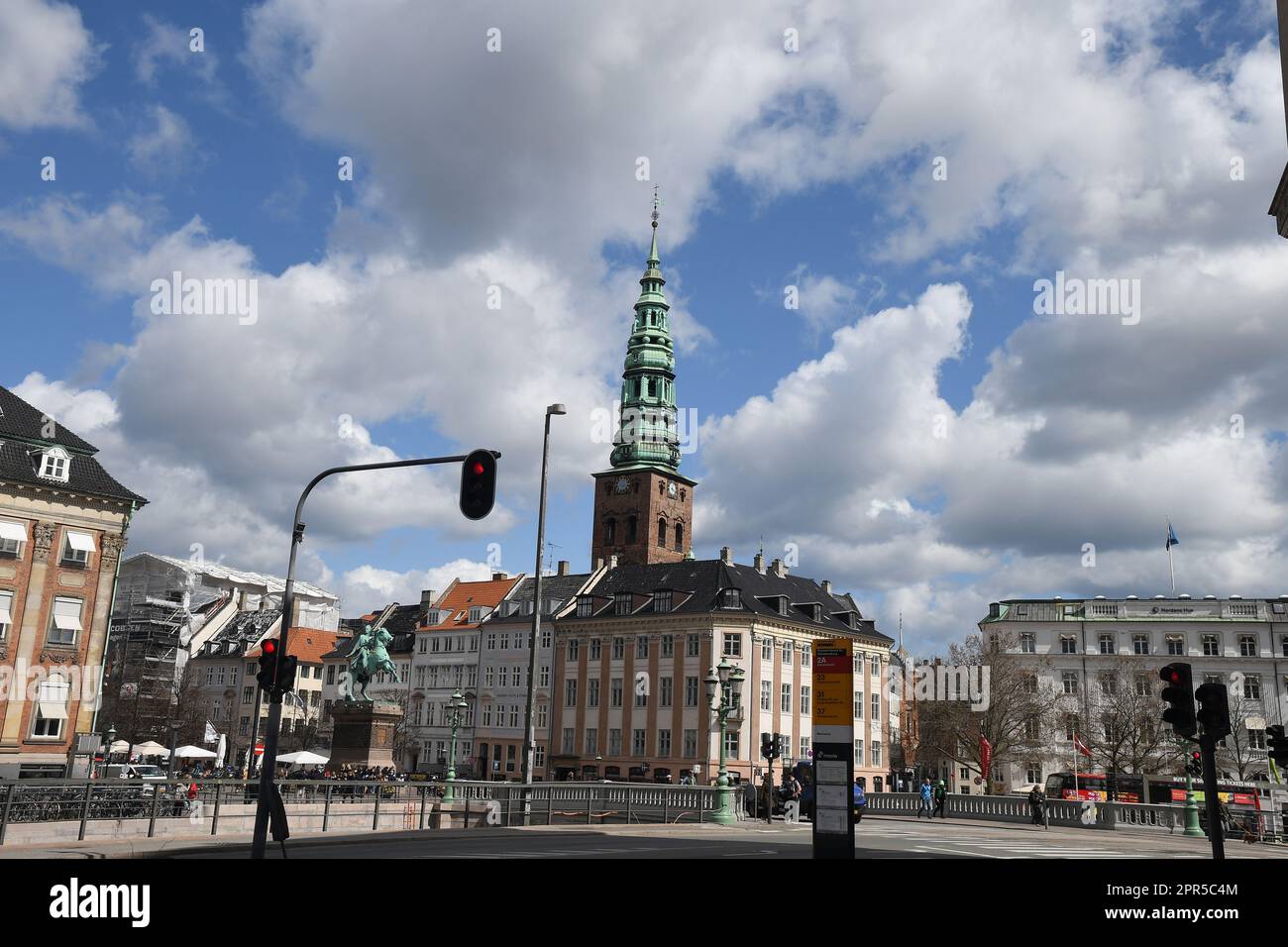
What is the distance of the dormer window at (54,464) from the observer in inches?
1927

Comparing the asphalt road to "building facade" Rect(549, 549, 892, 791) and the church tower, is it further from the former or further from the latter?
the church tower

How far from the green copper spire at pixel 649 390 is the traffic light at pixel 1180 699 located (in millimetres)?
93080

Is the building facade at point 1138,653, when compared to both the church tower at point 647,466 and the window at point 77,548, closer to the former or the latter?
the church tower at point 647,466

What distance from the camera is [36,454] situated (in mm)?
49250

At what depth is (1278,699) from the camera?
80.4m

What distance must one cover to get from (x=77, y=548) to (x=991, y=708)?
5365cm

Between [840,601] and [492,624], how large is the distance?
3033cm

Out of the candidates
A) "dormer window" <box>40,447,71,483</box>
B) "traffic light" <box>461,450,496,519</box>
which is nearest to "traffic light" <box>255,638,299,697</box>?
"traffic light" <box>461,450,496,519</box>

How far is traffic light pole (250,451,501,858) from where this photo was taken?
1641cm

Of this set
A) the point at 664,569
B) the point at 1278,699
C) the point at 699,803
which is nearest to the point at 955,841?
the point at 699,803

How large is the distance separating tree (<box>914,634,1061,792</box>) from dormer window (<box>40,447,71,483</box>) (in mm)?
51925

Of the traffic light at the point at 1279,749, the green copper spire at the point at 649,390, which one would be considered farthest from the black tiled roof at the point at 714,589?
the traffic light at the point at 1279,749
